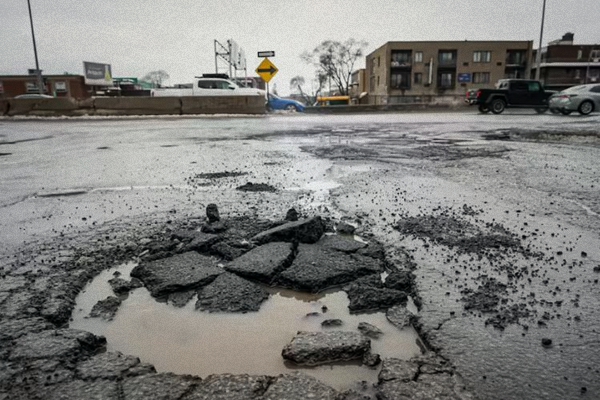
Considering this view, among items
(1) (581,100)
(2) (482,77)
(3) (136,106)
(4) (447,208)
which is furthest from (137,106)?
(2) (482,77)

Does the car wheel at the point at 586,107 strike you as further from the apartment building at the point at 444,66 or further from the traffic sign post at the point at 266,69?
the apartment building at the point at 444,66

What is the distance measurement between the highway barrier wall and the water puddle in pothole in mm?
23335

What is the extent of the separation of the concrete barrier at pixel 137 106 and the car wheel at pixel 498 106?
59.2ft

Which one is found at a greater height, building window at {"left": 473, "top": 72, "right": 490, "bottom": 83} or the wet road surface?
building window at {"left": 473, "top": 72, "right": 490, "bottom": 83}

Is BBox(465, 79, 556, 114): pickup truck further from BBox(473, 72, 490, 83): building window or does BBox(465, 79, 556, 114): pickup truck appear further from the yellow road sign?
BBox(473, 72, 490, 83): building window

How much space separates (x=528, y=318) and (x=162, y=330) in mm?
1769

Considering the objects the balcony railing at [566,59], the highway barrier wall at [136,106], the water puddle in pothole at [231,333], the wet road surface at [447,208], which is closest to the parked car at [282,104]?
the highway barrier wall at [136,106]

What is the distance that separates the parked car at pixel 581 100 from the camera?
852 inches

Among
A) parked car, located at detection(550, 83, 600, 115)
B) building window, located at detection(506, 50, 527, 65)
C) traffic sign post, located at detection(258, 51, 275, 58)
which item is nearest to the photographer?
parked car, located at detection(550, 83, 600, 115)

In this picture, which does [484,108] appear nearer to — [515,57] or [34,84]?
[515,57]

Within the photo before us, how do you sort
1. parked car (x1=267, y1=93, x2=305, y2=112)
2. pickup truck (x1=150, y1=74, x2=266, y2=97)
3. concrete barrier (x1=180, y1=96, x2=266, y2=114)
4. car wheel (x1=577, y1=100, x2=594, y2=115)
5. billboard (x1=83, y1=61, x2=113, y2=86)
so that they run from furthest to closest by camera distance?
billboard (x1=83, y1=61, x2=113, y2=86)
parked car (x1=267, y1=93, x2=305, y2=112)
pickup truck (x1=150, y1=74, x2=266, y2=97)
concrete barrier (x1=180, y1=96, x2=266, y2=114)
car wheel (x1=577, y1=100, x2=594, y2=115)

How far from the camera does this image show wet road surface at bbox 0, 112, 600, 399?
1.87 meters

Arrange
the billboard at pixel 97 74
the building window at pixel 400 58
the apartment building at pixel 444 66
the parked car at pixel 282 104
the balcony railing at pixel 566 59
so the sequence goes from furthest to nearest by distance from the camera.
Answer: the balcony railing at pixel 566 59, the building window at pixel 400 58, the apartment building at pixel 444 66, the billboard at pixel 97 74, the parked car at pixel 282 104

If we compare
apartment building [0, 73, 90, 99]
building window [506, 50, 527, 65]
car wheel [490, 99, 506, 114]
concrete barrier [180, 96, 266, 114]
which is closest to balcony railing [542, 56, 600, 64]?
building window [506, 50, 527, 65]
